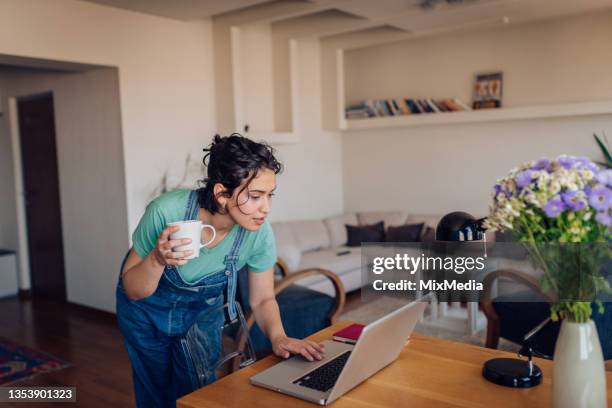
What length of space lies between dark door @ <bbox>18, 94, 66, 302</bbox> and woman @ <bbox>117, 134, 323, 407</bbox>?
13.6ft

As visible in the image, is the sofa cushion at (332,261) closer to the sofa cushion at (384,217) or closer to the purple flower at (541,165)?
the sofa cushion at (384,217)

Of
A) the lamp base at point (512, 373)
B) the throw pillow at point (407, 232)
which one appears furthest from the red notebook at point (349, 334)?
the throw pillow at point (407, 232)

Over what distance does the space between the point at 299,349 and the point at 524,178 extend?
82 cm

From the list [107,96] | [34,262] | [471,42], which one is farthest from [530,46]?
[34,262]

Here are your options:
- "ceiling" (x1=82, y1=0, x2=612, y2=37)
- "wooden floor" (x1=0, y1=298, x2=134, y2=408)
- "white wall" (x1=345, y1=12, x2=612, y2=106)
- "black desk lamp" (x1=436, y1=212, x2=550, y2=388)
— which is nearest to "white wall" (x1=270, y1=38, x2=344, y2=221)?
"white wall" (x1=345, y1=12, x2=612, y2=106)

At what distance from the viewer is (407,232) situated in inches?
231

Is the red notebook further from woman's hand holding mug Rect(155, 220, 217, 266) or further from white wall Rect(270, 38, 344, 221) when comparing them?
white wall Rect(270, 38, 344, 221)

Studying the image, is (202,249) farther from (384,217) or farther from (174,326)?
(384,217)

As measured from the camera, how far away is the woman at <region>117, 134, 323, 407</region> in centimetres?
164

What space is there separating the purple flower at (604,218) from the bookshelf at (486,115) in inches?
179

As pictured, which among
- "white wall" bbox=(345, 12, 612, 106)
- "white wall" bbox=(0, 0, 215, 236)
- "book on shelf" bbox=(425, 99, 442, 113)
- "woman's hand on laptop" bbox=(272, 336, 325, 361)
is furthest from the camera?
"book on shelf" bbox=(425, 99, 442, 113)

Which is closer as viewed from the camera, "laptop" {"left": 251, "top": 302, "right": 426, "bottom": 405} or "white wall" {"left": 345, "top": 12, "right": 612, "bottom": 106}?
"laptop" {"left": 251, "top": 302, "right": 426, "bottom": 405}

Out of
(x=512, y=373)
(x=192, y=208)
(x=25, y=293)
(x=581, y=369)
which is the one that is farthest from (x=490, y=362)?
(x=25, y=293)

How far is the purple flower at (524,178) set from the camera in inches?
44.0
